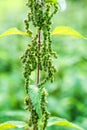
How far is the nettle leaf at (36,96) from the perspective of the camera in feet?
9.01

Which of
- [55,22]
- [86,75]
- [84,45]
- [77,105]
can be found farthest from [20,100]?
[55,22]

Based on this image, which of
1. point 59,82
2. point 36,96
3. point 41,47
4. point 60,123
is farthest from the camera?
point 59,82

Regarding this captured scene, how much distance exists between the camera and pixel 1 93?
21.4ft

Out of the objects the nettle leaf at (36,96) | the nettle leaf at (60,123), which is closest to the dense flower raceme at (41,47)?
the nettle leaf at (36,96)

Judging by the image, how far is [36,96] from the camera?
282 cm

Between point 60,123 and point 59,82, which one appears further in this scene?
point 59,82

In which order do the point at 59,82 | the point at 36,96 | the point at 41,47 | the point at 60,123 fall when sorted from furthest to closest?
the point at 59,82 < the point at 60,123 < the point at 41,47 < the point at 36,96

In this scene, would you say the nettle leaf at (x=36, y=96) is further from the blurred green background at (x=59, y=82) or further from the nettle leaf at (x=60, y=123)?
the blurred green background at (x=59, y=82)

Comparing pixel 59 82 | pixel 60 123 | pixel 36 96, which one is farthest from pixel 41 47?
pixel 59 82

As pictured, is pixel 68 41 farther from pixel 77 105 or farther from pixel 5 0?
pixel 5 0

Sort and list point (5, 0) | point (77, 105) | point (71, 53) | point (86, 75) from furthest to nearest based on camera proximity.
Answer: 1. point (5, 0)
2. point (71, 53)
3. point (86, 75)
4. point (77, 105)

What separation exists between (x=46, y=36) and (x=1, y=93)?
3.67m

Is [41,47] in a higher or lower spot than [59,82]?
lower

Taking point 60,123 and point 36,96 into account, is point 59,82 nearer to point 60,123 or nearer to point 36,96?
point 60,123
